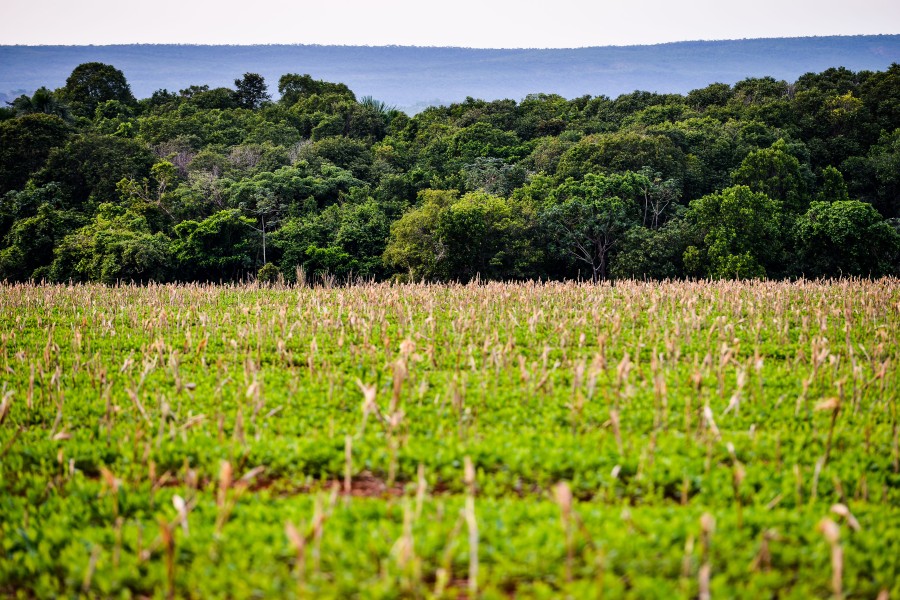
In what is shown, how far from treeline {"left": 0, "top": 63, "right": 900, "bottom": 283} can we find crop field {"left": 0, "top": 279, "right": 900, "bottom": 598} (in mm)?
29864

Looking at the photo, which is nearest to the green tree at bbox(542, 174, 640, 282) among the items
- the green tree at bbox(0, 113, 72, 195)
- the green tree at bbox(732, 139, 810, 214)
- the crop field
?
the green tree at bbox(732, 139, 810, 214)

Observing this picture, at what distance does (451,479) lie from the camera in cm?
676

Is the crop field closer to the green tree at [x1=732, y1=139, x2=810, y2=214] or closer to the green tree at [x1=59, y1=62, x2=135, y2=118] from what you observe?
the green tree at [x1=732, y1=139, x2=810, y2=214]

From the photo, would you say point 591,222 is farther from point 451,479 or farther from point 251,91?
point 251,91

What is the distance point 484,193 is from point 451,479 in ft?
137

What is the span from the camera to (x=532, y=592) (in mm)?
4773

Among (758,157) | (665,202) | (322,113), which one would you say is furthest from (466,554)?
(322,113)

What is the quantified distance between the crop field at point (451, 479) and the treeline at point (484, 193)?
29864 millimetres

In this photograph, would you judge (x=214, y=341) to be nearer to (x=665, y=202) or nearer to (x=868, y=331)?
(x=868, y=331)

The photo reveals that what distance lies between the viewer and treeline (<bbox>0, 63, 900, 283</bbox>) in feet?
136

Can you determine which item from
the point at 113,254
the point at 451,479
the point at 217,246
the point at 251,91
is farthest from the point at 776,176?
the point at 251,91

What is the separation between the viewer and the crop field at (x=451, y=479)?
495cm

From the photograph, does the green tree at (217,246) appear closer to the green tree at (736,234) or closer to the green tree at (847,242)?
the green tree at (736,234)

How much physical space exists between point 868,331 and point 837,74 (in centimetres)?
7910
